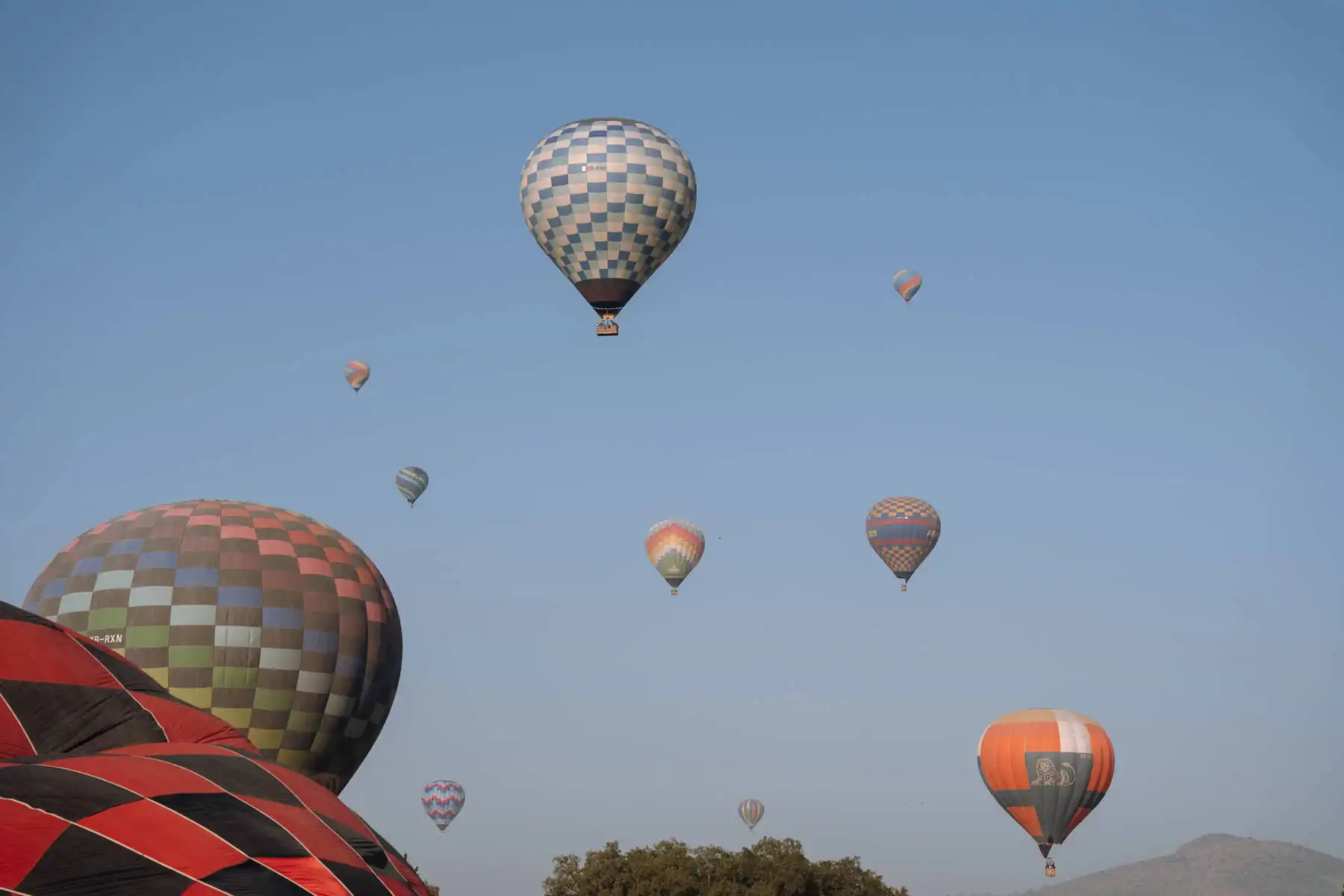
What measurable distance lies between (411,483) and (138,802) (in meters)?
73.2

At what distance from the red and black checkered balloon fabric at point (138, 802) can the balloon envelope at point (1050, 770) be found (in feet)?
161

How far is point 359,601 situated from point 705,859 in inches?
771

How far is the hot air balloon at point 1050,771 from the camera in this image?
6112 cm

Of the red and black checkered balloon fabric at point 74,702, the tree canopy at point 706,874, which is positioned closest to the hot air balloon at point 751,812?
the tree canopy at point 706,874

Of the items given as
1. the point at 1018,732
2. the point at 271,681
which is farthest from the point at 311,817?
the point at 1018,732

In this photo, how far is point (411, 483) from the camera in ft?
278

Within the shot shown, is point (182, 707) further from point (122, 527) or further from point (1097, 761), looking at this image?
point (1097, 761)

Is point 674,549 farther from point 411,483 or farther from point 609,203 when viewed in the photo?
point 609,203

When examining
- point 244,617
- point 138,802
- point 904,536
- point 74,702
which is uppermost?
point 904,536

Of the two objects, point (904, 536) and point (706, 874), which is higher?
point (904, 536)

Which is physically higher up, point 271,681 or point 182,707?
point 271,681

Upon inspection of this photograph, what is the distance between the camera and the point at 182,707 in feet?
50.1

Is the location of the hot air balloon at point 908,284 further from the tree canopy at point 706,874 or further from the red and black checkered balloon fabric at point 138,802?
the red and black checkered balloon fabric at point 138,802

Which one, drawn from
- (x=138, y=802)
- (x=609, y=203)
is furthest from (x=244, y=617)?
(x=138, y=802)
